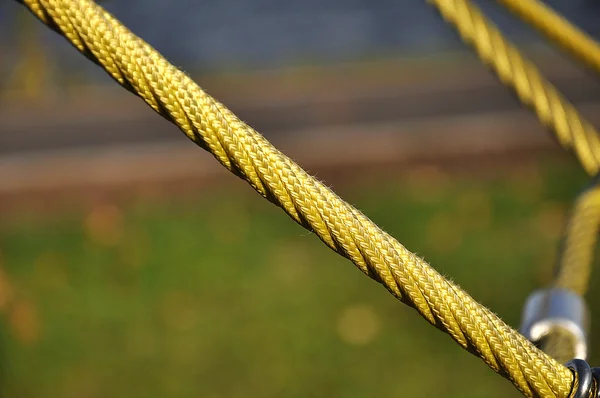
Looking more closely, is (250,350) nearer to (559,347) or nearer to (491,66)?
(491,66)

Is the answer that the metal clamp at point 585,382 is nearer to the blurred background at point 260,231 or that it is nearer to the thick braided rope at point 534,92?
the thick braided rope at point 534,92

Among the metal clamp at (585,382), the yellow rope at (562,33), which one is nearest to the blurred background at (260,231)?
the yellow rope at (562,33)

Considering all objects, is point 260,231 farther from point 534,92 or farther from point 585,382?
point 585,382

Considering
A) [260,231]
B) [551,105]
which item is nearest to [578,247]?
[551,105]

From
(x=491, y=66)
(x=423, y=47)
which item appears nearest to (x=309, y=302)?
(x=491, y=66)

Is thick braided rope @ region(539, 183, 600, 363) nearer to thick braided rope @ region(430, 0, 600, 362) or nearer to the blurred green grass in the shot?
thick braided rope @ region(430, 0, 600, 362)

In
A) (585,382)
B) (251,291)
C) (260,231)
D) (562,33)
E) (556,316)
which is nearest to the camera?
(585,382)

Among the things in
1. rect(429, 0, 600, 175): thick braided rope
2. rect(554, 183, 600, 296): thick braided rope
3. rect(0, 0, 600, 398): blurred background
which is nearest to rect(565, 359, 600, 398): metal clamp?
rect(554, 183, 600, 296): thick braided rope
